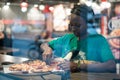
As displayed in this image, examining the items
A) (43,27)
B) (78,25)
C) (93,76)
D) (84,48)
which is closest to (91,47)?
(84,48)

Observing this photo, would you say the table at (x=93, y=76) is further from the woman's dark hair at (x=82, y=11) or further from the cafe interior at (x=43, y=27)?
the woman's dark hair at (x=82, y=11)

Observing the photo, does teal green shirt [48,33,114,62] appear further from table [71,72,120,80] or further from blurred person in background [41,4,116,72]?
table [71,72,120,80]

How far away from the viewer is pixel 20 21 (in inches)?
97.0

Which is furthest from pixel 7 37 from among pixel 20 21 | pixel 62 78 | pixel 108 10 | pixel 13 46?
pixel 62 78

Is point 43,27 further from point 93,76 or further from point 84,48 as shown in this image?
point 93,76

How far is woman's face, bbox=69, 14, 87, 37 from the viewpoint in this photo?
5.28 ft

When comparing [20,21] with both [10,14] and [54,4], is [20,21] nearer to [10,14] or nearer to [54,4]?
[10,14]

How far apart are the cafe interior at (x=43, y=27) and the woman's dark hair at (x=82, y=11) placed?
2.4 inches

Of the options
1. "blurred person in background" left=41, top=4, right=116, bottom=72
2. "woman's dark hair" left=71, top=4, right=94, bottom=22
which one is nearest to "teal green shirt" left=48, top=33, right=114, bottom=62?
"blurred person in background" left=41, top=4, right=116, bottom=72

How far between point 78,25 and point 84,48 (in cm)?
16

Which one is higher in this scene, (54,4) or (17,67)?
(54,4)

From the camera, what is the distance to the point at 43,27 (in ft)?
6.91

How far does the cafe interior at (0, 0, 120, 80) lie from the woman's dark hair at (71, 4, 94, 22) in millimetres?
62

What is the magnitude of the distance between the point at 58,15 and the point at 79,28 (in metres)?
0.40
